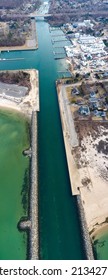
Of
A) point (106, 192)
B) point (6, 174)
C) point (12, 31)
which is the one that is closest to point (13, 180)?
point (6, 174)

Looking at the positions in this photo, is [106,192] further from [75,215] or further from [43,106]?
[43,106]

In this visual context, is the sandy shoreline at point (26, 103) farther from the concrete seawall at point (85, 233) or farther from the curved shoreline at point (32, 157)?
the concrete seawall at point (85, 233)

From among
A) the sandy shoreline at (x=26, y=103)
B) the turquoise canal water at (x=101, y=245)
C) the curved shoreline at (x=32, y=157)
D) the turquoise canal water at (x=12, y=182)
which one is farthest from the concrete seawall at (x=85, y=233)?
the sandy shoreline at (x=26, y=103)

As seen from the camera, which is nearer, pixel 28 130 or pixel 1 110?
pixel 28 130

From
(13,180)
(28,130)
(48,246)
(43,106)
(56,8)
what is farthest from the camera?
(56,8)

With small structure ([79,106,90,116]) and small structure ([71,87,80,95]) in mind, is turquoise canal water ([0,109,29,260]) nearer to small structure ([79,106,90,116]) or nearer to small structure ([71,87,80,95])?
small structure ([79,106,90,116])

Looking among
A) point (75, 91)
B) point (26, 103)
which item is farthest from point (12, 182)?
point (75, 91)

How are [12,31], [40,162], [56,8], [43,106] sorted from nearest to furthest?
1. [40,162]
2. [43,106]
3. [12,31]
4. [56,8]

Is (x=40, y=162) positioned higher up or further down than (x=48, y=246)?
higher up
